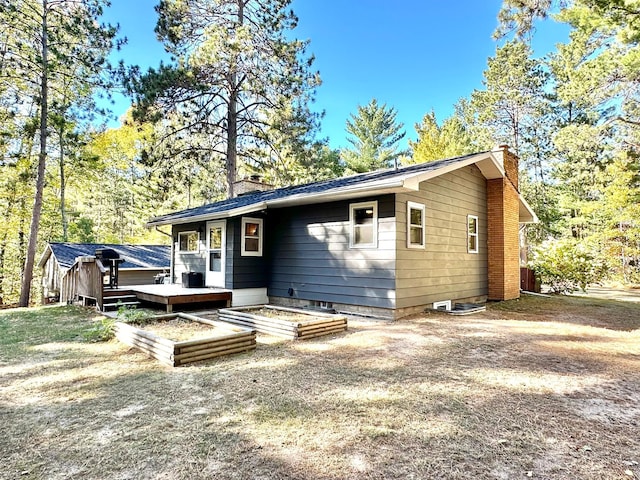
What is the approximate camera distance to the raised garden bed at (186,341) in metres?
4.48

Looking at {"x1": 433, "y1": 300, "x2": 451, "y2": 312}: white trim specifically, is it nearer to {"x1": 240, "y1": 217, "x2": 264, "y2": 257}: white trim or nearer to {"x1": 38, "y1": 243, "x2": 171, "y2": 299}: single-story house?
{"x1": 240, "y1": 217, "x2": 264, "y2": 257}: white trim

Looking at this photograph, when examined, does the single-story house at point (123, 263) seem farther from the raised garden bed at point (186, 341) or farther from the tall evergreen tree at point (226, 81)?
the raised garden bed at point (186, 341)

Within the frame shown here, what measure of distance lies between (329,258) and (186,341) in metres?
4.33

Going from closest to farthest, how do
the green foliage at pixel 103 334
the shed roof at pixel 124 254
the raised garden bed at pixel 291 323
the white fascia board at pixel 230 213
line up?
the raised garden bed at pixel 291 323 < the green foliage at pixel 103 334 < the white fascia board at pixel 230 213 < the shed roof at pixel 124 254

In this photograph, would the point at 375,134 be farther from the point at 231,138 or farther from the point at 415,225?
the point at 415,225

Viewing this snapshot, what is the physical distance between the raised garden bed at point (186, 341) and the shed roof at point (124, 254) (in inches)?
475

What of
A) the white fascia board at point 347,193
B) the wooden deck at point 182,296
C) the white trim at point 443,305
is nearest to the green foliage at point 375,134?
the white fascia board at point 347,193

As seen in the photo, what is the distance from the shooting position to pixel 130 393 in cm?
356

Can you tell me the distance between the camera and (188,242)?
11117 millimetres

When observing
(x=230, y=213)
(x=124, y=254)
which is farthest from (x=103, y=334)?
(x=124, y=254)

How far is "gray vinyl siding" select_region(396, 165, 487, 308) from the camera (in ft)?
24.6

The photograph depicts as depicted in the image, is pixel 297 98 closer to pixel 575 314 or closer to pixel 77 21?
pixel 77 21

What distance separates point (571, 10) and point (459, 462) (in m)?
11.4

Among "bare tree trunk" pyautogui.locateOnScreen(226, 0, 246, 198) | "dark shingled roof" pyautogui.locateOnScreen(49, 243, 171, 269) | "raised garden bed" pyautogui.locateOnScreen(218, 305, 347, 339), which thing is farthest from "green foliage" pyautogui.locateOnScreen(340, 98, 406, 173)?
"raised garden bed" pyautogui.locateOnScreen(218, 305, 347, 339)
